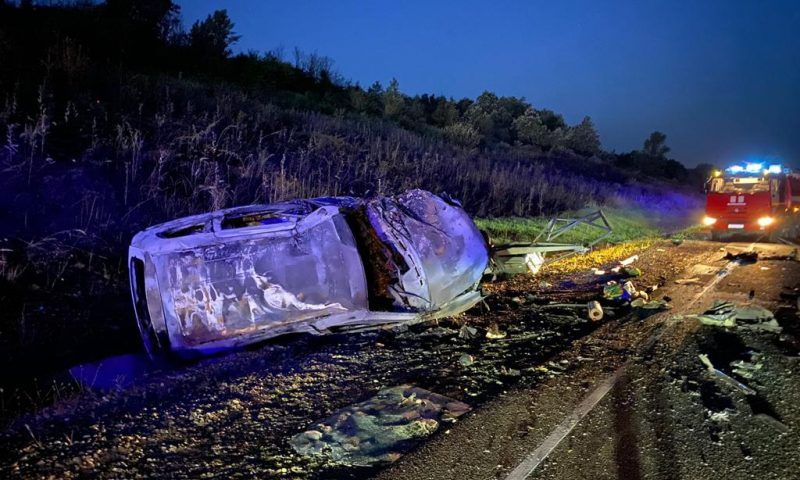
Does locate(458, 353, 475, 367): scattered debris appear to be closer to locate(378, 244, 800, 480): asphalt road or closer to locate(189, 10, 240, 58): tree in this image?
locate(378, 244, 800, 480): asphalt road

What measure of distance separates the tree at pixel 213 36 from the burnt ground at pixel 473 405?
15.3m

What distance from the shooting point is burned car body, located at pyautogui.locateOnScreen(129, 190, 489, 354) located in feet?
14.1

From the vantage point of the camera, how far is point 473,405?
Answer: 3732mm

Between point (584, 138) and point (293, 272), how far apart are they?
35289 mm

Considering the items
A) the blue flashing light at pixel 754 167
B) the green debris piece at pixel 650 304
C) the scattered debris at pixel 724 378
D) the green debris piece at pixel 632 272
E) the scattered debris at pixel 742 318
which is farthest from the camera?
the blue flashing light at pixel 754 167

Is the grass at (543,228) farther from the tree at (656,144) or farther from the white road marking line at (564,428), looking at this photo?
the tree at (656,144)

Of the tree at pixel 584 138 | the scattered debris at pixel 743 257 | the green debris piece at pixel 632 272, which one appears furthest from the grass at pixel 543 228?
the tree at pixel 584 138

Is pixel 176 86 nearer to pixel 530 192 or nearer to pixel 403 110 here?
pixel 530 192

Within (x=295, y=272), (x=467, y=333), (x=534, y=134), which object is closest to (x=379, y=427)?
(x=295, y=272)

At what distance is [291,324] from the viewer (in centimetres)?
456

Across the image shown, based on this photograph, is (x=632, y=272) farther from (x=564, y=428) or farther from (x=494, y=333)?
(x=564, y=428)

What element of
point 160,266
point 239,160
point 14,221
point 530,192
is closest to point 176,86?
point 239,160

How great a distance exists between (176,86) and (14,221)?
681 centimetres

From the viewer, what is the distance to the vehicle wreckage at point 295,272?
431cm
